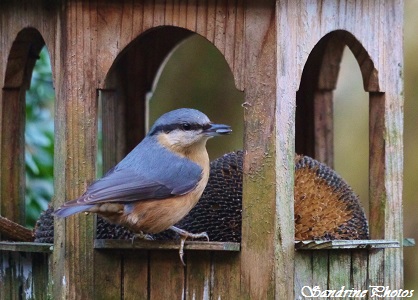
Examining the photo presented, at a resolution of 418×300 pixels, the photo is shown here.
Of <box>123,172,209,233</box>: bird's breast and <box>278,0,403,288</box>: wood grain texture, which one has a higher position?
<box>278,0,403,288</box>: wood grain texture

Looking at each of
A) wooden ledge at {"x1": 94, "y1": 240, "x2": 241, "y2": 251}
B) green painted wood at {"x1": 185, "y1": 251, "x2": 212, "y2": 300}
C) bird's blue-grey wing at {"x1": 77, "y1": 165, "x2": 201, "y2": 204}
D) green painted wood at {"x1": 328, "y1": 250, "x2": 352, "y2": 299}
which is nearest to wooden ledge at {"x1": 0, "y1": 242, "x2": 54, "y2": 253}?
wooden ledge at {"x1": 94, "y1": 240, "x2": 241, "y2": 251}

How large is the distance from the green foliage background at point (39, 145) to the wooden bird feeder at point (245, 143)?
0.67 meters

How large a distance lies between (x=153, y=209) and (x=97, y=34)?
0.91 meters

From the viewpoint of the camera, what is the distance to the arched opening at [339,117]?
5.57m

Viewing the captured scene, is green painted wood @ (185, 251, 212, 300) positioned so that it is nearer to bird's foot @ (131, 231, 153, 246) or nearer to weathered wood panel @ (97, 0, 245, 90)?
bird's foot @ (131, 231, 153, 246)

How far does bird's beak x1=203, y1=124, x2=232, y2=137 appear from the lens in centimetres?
522

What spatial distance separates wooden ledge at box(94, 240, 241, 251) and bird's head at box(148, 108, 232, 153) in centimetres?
57

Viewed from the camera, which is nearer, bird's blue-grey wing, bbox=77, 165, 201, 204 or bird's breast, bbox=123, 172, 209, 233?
bird's blue-grey wing, bbox=77, 165, 201, 204

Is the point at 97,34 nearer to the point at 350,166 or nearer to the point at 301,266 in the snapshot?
the point at 301,266

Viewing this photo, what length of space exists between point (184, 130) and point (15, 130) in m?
1.11

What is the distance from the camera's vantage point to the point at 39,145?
6504 millimetres

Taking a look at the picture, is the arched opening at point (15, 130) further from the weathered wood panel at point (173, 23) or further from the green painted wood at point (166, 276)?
the green painted wood at point (166, 276)

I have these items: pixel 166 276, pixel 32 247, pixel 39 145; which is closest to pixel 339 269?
pixel 166 276

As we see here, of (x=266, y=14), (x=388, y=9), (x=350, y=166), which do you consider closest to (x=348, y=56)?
(x=350, y=166)
